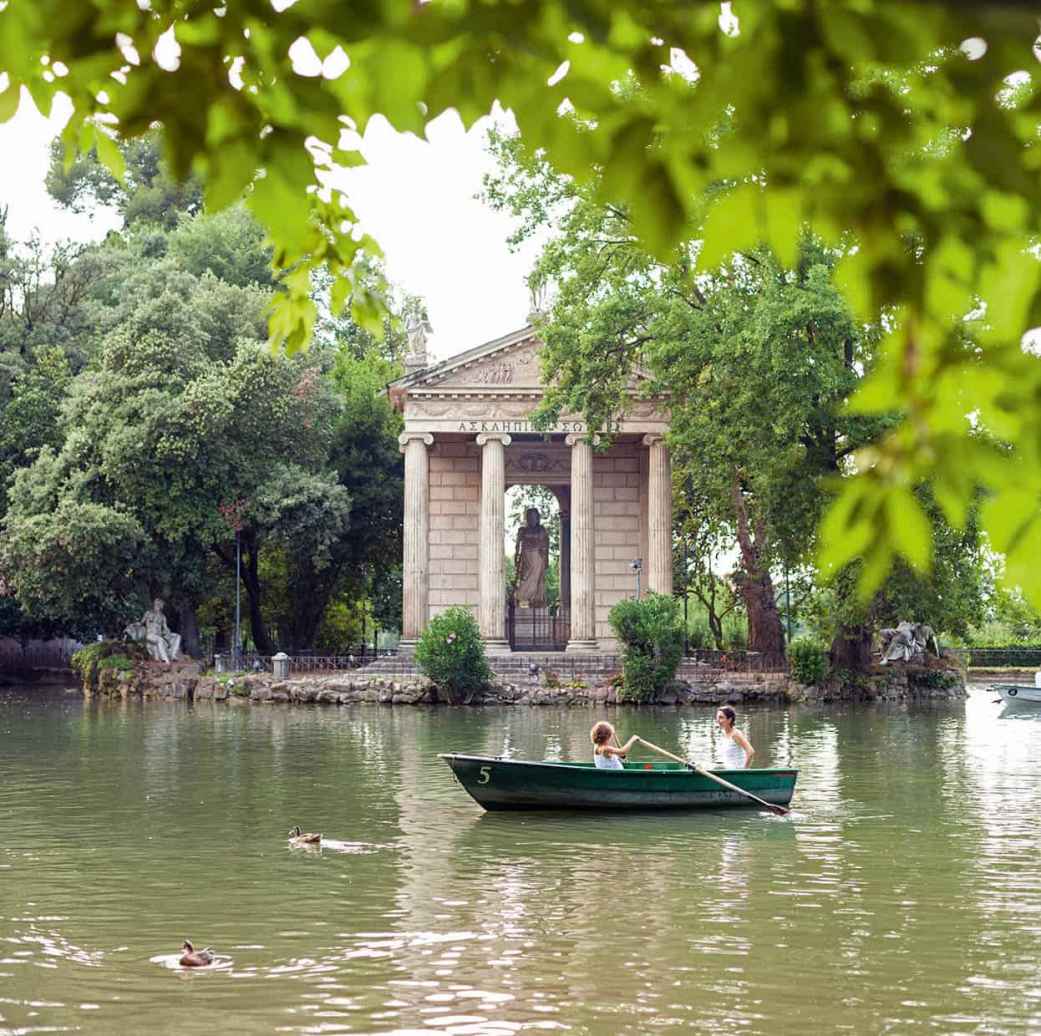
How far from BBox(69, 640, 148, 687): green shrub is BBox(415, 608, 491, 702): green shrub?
1075 centimetres

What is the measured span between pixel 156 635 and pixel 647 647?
54.8 ft

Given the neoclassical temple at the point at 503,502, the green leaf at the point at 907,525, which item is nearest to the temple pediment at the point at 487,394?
the neoclassical temple at the point at 503,502

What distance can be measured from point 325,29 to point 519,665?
4701 centimetres

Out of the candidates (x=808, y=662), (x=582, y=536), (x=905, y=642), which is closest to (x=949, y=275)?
(x=808, y=662)

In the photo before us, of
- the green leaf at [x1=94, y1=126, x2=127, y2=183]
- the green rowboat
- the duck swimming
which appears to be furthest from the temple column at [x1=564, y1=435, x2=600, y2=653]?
the green leaf at [x1=94, y1=126, x2=127, y2=183]

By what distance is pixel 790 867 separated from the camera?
50.8 feet

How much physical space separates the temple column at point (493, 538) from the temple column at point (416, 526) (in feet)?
6.55

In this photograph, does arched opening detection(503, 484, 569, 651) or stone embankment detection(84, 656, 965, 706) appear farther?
arched opening detection(503, 484, 569, 651)

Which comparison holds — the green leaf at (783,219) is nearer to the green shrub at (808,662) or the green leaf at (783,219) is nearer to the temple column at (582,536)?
the green shrub at (808,662)

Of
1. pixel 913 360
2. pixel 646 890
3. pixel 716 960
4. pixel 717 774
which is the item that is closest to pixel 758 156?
pixel 913 360

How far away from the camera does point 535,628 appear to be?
56.8 m

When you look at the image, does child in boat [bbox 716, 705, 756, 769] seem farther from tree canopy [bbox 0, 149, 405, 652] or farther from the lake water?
tree canopy [bbox 0, 149, 405, 652]

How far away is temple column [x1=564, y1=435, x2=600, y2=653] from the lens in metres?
52.9

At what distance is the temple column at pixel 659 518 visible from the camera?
53688mm
